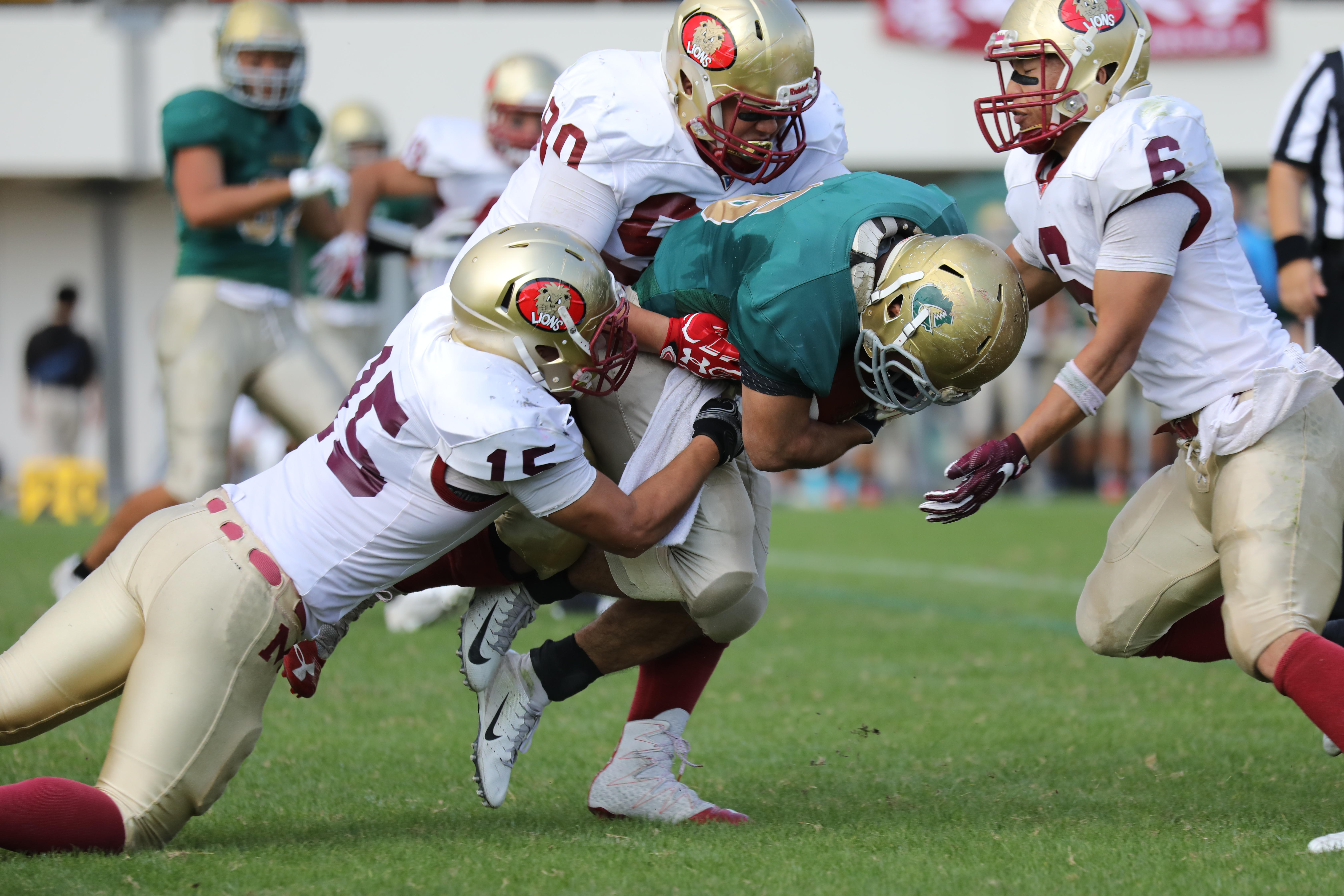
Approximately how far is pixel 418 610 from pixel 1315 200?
321 centimetres

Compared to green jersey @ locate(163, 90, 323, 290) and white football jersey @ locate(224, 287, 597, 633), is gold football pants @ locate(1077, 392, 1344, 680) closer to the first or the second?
white football jersey @ locate(224, 287, 597, 633)

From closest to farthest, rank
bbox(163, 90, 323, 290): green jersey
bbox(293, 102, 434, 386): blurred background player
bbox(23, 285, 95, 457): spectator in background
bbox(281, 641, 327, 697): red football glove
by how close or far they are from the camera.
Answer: bbox(281, 641, 327, 697): red football glove → bbox(163, 90, 323, 290): green jersey → bbox(293, 102, 434, 386): blurred background player → bbox(23, 285, 95, 457): spectator in background

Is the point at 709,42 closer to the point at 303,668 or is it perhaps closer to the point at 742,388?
the point at 742,388

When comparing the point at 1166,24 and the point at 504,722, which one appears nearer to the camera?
the point at 504,722

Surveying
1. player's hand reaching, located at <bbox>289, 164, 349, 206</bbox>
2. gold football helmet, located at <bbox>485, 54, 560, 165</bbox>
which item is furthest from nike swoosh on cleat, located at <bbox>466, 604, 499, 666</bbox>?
gold football helmet, located at <bbox>485, 54, 560, 165</bbox>

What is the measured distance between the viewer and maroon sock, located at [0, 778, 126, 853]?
2.76 m

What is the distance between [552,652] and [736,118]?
1.20 m

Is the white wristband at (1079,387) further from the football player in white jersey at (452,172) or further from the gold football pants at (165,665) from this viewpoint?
the football player in white jersey at (452,172)

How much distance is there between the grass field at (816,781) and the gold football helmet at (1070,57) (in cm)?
139

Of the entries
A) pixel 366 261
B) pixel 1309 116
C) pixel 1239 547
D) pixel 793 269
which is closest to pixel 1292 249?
pixel 1309 116

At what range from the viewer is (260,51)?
5391 millimetres

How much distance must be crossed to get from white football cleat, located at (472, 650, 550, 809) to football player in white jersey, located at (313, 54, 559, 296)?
9.16 ft

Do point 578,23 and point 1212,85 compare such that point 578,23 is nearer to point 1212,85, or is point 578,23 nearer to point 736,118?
point 1212,85

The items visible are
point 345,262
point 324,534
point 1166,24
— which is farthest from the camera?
point 1166,24
